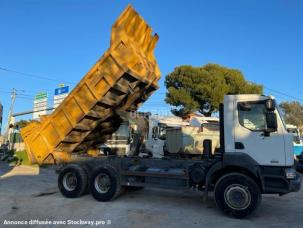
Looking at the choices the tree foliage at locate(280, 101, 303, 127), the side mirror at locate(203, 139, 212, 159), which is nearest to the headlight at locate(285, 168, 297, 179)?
the side mirror at locate(203, 139, 212, 159)

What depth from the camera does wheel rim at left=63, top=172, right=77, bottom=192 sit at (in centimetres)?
958

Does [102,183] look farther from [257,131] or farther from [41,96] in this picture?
[41,96]

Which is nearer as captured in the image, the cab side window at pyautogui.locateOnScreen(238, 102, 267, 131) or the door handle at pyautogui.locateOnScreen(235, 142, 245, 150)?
the cab side window at pyautogui.locateOnScreen(238, 102, 267, 131)

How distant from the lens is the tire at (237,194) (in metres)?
7.07

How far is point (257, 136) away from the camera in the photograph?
738 centimetres

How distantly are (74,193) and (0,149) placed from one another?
63.4 feet

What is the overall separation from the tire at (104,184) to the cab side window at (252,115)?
3669 mm

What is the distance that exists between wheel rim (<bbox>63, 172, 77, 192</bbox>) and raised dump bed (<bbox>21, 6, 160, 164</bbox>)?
1.65 ft

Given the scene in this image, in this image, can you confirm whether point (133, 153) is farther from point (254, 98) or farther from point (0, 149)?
point (0, 149)

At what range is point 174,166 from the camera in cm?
842

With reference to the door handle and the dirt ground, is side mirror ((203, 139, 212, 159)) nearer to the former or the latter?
the door handle

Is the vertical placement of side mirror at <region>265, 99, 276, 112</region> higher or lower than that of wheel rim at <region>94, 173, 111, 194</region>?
higher

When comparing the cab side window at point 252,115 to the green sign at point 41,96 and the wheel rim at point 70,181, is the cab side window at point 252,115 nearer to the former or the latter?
the wheel rim at point 70,181

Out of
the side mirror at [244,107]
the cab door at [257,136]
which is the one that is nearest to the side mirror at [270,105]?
the cab door at [257,136]
